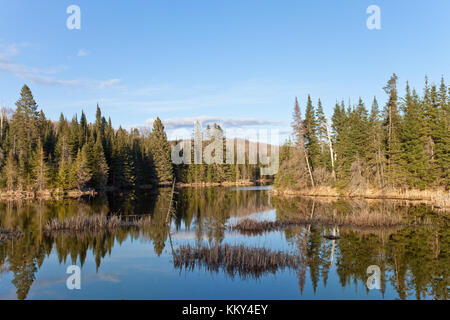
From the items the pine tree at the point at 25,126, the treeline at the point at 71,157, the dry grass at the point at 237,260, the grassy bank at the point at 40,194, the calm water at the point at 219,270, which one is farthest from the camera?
the pine tree at the point at 25,126

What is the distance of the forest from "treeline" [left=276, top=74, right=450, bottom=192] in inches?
1426

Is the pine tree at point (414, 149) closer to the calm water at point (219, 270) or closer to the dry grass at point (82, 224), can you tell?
the calm water at point (219, 270)

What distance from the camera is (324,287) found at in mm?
13211

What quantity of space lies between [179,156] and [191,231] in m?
72.1

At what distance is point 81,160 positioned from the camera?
57.3m

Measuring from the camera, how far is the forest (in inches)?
2112

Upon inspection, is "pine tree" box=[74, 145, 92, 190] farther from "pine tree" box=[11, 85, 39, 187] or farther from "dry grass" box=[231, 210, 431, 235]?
"dry grass" box=[231, 210, 431, 235]

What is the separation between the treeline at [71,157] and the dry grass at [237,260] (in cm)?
4473

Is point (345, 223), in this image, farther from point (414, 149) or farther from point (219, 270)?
point (414, 149)

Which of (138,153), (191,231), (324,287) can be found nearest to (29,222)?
(191,231)

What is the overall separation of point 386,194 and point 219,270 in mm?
38523

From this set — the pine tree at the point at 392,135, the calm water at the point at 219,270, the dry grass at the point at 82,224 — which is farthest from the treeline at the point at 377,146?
the dry grass at the point at 82,224

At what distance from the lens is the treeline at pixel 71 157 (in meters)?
53.4
